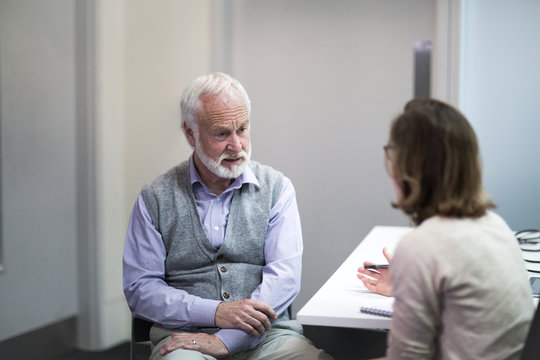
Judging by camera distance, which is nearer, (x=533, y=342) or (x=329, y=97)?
(x=533, y=342)

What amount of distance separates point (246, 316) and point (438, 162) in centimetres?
85

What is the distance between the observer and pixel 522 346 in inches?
47.1

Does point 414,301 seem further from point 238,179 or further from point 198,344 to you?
point 238,179

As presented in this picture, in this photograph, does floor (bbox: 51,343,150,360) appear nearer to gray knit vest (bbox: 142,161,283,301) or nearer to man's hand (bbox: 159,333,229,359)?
gray knit vest (bbox: 142,161,283,301)

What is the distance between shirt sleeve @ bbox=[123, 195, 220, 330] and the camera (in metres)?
1.84

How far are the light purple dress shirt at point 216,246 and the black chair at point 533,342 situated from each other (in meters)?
0.87

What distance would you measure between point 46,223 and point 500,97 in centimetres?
239

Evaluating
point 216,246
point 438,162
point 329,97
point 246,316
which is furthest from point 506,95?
point 438,162

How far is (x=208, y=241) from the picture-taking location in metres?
1.95

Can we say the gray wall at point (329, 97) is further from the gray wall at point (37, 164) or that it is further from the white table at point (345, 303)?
the white table at point (345, 303)

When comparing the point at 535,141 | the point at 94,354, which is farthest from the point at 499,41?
the point at 94,354

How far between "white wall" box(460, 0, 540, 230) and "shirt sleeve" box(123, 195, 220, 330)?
170cm

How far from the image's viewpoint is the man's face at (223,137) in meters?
2.04

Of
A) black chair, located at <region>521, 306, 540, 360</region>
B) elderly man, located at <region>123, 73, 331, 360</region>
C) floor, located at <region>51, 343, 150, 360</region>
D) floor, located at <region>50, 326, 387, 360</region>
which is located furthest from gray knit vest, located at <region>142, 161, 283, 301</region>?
floor, located at <region>51, 343, 150, 360</region>
